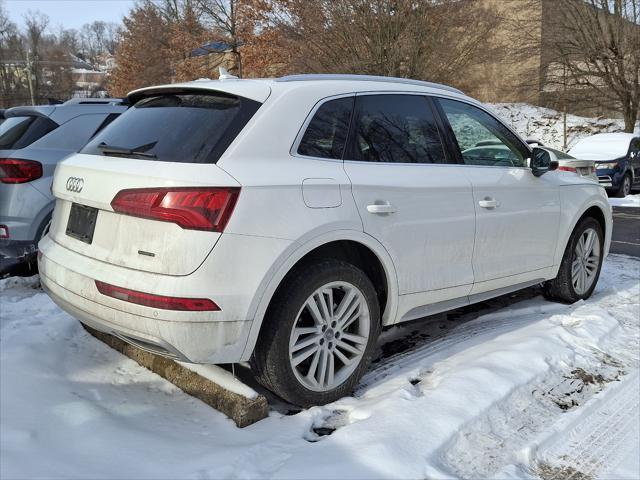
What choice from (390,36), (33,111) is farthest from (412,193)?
(390,36)

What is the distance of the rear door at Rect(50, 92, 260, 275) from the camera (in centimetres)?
267

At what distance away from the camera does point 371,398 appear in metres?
3.23

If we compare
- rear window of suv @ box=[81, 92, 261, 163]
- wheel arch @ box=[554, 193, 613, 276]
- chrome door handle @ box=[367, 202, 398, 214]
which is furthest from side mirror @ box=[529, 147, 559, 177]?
rear window of suv @ box=[81, 92, 261, 163]

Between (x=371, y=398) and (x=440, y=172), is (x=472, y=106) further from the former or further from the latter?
(x=371, y=398)

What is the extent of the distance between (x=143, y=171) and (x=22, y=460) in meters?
1.40

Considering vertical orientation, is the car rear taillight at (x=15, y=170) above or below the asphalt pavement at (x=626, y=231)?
above

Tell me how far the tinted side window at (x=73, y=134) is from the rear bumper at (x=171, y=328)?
3.25 m

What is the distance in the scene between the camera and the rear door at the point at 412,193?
3299 millimetres

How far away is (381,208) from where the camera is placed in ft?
10.7

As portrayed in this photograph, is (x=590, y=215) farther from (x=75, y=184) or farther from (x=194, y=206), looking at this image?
(x=75, y=184)

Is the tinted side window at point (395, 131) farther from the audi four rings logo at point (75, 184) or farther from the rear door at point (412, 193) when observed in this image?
the audi four rings logo at point (75, 184)

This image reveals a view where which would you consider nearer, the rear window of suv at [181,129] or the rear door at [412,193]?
the rear window of suv at [181,129]

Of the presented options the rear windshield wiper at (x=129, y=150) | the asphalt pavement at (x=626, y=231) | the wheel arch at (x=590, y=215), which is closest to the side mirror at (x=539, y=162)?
the wheel arch at (x=590, y=215)

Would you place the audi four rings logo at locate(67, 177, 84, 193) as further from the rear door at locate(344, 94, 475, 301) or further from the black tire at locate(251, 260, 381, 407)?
the rear door at locate(344, 94, 475, 301)
